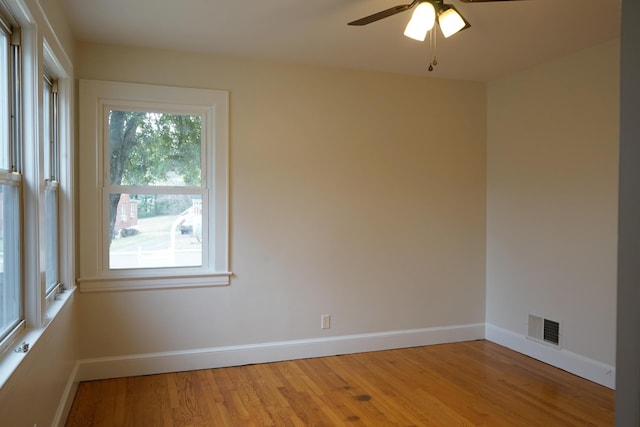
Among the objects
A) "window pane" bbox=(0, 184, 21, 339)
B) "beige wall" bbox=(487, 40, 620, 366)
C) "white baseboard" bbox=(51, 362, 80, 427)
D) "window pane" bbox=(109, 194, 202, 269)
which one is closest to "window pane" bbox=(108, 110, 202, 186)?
"window pane" bbox=(109, 194, 202, 269)

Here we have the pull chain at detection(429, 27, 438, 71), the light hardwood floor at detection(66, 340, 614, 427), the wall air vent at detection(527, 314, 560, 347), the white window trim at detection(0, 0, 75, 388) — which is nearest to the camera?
the white window trim at detection(0, 0, 75, 388)

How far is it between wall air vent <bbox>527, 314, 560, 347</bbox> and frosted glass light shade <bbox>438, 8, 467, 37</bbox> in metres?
2.59

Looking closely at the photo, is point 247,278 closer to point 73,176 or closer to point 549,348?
point 73,176

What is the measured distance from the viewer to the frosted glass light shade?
94.1 inches

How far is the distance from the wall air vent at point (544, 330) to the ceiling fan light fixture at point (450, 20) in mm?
2591

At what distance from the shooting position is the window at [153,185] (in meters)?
3.47

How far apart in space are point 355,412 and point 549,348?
Answer: 6.17ft

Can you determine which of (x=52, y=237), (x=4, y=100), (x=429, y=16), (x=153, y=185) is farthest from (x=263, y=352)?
(x=429, y=16)

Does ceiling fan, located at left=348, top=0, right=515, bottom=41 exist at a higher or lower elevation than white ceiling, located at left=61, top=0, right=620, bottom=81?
lower

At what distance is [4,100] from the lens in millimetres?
1863

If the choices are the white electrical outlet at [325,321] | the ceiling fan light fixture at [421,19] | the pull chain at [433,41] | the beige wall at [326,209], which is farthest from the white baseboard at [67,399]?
the pull chain at [433,41]

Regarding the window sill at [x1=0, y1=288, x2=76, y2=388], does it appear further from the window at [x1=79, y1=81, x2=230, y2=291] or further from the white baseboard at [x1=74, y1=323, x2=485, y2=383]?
the white baseboard at [x1=74, y1=323, x2=485, y2=383]

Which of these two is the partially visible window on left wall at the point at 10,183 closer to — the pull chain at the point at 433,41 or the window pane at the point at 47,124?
the window pane at the point at 47,124

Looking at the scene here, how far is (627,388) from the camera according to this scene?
0.73 metres
